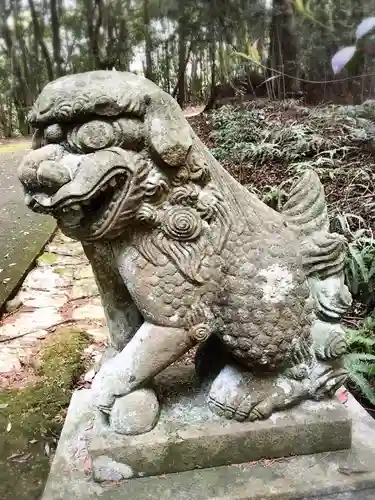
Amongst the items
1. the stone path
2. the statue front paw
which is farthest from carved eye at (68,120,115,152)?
the stone path

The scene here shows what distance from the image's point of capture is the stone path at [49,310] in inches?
101

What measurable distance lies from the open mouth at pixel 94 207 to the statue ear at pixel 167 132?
0.10 m

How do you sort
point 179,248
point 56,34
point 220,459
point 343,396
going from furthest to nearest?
point 56,34
point 343,396
point 220,459
point 179,248

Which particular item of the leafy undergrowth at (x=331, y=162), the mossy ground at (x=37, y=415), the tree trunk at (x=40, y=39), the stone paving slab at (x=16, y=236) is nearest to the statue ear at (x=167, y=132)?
the mossy ground at (x=37, y=415)

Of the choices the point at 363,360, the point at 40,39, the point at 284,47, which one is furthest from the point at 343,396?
the point at 40,39

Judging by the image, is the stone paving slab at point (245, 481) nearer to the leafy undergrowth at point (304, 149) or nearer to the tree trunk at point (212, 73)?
the leafy undergrowth at point (304, 149)

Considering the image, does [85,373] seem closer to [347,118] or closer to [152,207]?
[152,207]

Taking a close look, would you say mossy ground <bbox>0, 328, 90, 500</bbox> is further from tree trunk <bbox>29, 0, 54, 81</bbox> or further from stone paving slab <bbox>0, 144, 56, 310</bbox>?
tree trunk <bbox>29, 0, 54, 81</bbox>

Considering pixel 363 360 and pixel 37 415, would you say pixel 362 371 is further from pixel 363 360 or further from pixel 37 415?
pixel 37 415

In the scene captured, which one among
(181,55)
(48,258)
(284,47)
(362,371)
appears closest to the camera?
(362,371)

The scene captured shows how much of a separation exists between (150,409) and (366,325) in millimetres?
1696

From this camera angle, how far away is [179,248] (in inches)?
51.6

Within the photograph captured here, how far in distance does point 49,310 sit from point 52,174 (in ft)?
6.60

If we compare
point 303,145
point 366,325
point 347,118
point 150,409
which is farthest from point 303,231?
point 347,118
